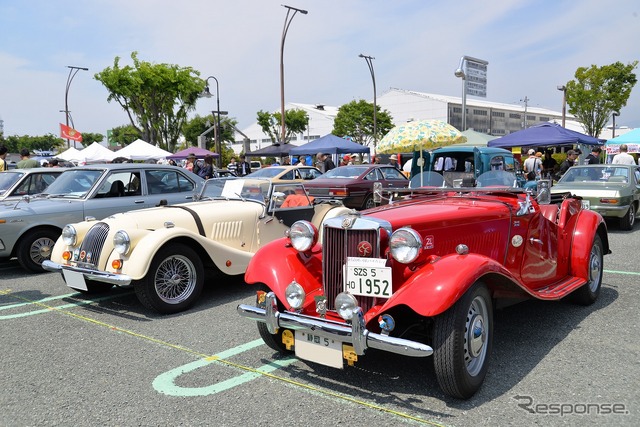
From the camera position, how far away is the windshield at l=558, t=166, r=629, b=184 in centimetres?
1049

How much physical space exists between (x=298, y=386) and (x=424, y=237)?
1.36m

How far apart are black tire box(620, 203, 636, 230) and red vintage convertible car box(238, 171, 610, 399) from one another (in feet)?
22.1

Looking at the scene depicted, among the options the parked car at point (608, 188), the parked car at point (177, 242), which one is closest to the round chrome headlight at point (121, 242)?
the parked car at point (177, 242)

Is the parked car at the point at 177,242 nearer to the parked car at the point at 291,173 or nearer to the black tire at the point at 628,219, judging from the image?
the black tire at the point at 628,219

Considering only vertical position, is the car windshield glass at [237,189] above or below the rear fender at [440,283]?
above

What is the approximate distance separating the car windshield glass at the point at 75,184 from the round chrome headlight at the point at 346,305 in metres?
5.90

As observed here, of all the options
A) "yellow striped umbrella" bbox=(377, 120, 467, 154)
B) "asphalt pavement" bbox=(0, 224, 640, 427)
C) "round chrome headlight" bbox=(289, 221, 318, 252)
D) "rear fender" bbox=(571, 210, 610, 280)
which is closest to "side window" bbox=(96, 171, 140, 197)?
"asphalt pavement" bbox=(0, 224, 640, 427)

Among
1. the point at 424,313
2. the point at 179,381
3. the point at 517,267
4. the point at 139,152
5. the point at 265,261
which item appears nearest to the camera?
the point at 424,313

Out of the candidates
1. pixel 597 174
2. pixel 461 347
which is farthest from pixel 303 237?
pixel 597 174

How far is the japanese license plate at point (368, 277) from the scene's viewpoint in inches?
125

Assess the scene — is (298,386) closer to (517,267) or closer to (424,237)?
(424,237)

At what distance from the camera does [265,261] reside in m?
3.79

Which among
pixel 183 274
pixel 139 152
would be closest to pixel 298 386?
pixel 183 274

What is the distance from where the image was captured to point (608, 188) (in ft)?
32.7
